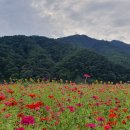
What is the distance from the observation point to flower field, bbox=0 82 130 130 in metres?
5.79

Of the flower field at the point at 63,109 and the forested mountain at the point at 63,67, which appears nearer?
the flower field at the point at 63,109

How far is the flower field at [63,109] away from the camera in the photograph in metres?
5.79

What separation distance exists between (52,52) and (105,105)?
99205 mm

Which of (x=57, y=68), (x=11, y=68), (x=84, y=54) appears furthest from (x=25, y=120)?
(x=84, y=54)

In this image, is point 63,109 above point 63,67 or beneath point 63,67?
beneath

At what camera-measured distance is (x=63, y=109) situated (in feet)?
22.9

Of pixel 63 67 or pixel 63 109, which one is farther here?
pixel 63 67

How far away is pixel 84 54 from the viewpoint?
8781 centimetres

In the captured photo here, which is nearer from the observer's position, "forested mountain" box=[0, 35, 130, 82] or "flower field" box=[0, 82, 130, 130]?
"flower field" box=[0, 82, 130, 130]

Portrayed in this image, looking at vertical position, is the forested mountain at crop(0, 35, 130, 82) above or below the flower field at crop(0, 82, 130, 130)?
above

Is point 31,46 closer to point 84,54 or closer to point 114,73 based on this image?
point 84,54

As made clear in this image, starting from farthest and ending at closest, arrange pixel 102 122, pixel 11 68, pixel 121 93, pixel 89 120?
pixel 11 68 < pixel 121 93 < pixel 89 120 < pixel 102 122

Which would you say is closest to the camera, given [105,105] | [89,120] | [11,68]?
[89,120]

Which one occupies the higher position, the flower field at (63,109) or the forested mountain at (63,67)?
the forested mountain at (63,67)
